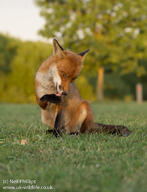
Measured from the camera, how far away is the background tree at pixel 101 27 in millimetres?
31453

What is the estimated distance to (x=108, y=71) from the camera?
133ft

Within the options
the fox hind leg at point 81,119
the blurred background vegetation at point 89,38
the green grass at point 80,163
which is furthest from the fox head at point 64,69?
the blurred background vegetation at point 89,38

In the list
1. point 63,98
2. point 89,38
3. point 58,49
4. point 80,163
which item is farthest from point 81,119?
point 89,38

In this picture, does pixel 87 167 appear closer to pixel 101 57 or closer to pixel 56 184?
pixel 56 184

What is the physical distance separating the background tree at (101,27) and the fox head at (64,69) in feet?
82.3

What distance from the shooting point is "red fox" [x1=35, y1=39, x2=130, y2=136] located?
603cm

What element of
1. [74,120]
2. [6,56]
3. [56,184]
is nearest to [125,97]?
[6,56]

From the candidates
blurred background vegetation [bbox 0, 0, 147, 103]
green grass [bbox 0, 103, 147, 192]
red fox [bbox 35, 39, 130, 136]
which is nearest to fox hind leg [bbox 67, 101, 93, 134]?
red fox [bbox 35, 39, 130, 136]

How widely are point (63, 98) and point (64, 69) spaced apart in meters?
0.74

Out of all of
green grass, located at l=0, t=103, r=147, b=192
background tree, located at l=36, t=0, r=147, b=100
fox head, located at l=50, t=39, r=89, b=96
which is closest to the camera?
green grass, located at l=0, t=103, r=147, b=192

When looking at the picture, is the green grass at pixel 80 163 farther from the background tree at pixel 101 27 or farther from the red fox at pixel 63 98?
the background tree at pixel 101 27

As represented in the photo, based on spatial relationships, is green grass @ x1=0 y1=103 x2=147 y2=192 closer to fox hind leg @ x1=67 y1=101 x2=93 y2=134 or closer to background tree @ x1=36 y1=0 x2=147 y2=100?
fox hind leg @ x1=67 y1=101 x2=93 y2=134

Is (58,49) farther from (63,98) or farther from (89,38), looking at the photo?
(89,38)

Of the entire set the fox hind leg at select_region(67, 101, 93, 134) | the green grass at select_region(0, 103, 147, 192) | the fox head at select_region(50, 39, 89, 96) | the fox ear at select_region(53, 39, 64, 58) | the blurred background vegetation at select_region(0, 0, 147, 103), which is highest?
the blurred background vegetation at select_region(0, 0, 147, 103)
